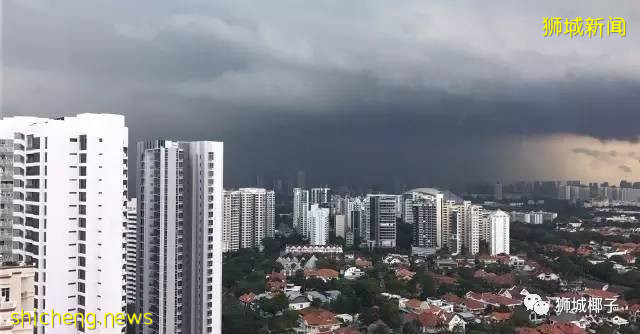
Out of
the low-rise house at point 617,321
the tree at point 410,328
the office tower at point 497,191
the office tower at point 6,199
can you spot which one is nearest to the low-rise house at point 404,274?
the office tower at point 497,191

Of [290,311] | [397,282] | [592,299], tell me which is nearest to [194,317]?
[290,311]

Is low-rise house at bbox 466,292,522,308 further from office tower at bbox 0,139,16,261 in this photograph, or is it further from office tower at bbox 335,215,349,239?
office tower at bbox 335,215,349,239

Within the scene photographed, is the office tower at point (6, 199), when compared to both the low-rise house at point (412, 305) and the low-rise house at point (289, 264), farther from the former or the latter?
the low-rise house at point (289, 264)

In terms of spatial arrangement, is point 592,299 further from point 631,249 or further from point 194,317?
point 194,317

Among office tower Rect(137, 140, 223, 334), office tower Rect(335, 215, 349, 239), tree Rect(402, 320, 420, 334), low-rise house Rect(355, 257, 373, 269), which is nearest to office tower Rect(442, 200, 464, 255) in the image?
low-rise house Rect(355, 257, 373, 269)

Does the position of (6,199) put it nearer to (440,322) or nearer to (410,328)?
(410,328)
